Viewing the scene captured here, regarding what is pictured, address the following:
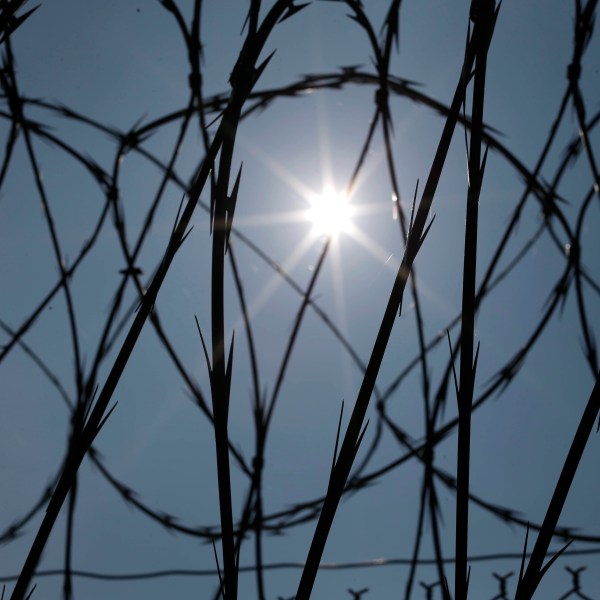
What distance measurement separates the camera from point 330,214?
3.53m

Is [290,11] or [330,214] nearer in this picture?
[290,11]

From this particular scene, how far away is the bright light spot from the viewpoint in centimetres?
347

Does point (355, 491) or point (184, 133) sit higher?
point (184, 133)

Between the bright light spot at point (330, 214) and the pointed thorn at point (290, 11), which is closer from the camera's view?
the pointed thorn at point (290, 11)

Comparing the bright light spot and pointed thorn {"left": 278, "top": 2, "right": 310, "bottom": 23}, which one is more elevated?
the bright light spot

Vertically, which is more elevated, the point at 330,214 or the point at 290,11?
the point at 330,214

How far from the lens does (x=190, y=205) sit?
1.23 meters

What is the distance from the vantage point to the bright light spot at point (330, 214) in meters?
3.47

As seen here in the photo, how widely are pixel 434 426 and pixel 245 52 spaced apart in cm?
198

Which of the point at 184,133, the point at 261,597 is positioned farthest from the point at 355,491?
the point at 184,133

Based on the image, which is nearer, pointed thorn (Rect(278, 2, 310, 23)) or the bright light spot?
pointed thorn (Rect(278, 2, 310, 23))

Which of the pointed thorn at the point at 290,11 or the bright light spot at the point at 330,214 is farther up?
the bright light spot at the point at 330,214

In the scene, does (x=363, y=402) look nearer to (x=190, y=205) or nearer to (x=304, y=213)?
(x=190, y=205)

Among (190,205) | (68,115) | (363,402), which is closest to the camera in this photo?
(363,402)
